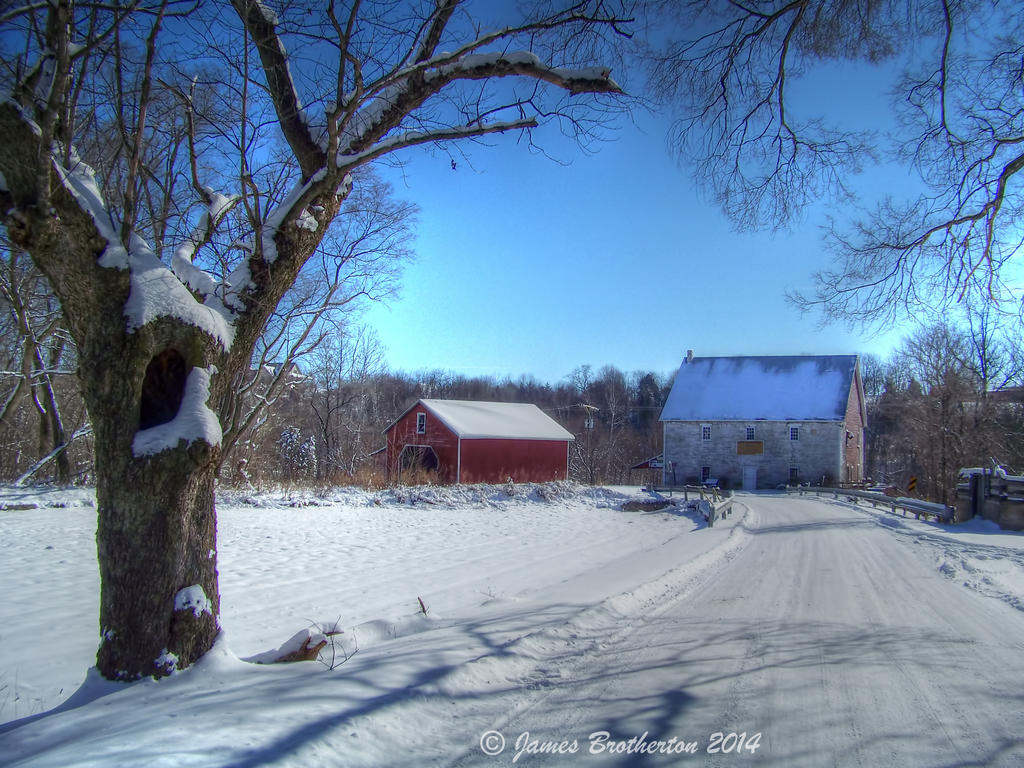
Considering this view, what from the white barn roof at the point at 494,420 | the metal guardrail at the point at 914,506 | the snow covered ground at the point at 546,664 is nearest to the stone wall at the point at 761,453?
the white barn roof at the point at 494,420

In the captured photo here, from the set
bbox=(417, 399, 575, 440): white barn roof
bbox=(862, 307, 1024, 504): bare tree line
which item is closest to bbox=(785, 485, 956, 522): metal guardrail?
bbox=(862, 307, 1024, 504): bare tree line

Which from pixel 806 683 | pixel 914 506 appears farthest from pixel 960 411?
pixel 806 683

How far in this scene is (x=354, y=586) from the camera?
9617 mm

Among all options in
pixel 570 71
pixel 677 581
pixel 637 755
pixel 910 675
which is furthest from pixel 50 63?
pixel 677 581

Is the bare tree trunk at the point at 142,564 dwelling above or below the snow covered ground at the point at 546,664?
above

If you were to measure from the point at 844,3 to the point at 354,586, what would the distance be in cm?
932

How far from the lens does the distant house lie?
48656 millimetres

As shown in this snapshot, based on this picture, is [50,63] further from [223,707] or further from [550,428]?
[550,428]

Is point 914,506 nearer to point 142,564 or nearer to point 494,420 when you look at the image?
point 142,564

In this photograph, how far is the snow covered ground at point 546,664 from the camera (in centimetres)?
378

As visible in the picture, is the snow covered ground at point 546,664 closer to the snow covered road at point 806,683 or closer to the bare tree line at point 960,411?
the snow covered road at point 806,683

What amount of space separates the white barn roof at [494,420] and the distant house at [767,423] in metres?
12.6

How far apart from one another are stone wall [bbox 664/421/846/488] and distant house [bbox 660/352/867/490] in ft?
0.22

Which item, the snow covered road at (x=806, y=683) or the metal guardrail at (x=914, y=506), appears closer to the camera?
the snow covered road at (x=806, y=683)
